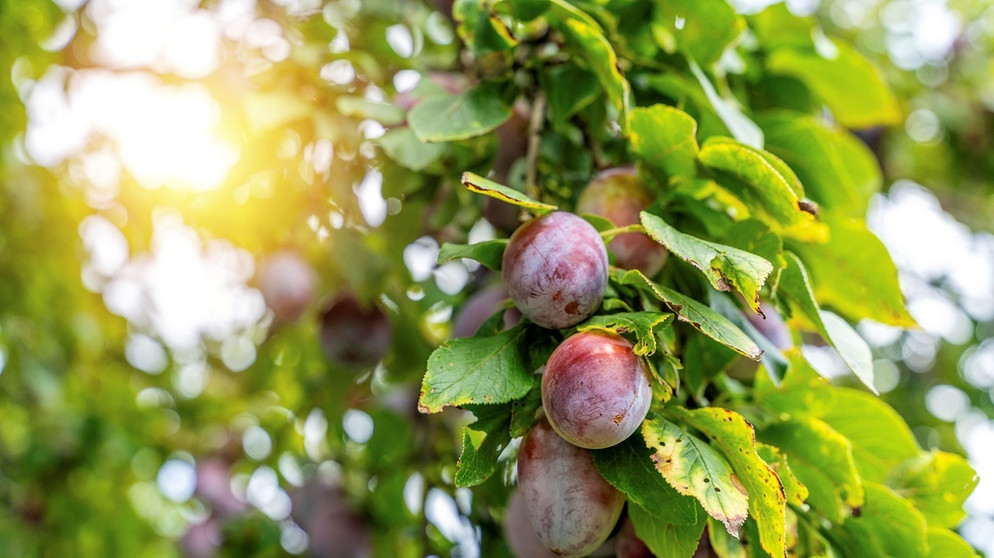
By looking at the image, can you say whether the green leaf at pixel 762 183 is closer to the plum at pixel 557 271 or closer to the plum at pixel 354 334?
the plum at pixel 557 271

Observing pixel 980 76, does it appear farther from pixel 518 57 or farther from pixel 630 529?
pixel 630 529

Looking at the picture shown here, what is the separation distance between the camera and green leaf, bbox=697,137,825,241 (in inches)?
27.7

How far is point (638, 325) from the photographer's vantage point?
0.61 meters

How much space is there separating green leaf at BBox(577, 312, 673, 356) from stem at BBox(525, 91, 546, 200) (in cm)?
21

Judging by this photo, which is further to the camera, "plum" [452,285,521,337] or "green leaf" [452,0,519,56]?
"plum" [452,285,521,337]

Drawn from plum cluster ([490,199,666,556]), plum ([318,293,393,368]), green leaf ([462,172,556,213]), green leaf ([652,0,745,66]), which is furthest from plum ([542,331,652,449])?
plum ([318,293,393,368])

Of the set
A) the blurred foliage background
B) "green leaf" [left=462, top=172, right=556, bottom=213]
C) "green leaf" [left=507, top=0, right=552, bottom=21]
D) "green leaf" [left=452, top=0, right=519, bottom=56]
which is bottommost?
the blurred foliage background

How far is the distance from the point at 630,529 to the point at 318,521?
0.85 meters

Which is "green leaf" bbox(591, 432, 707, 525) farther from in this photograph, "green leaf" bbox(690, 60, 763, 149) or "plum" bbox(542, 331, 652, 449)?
"green leaf" bbox(690, 60, 763, 149)

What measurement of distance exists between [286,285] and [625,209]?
81 cm

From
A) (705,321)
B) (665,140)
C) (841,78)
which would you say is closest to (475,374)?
(705,321)

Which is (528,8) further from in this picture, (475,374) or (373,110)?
(475,374)

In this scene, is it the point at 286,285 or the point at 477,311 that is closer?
the point at 477,311

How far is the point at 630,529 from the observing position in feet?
2.35
